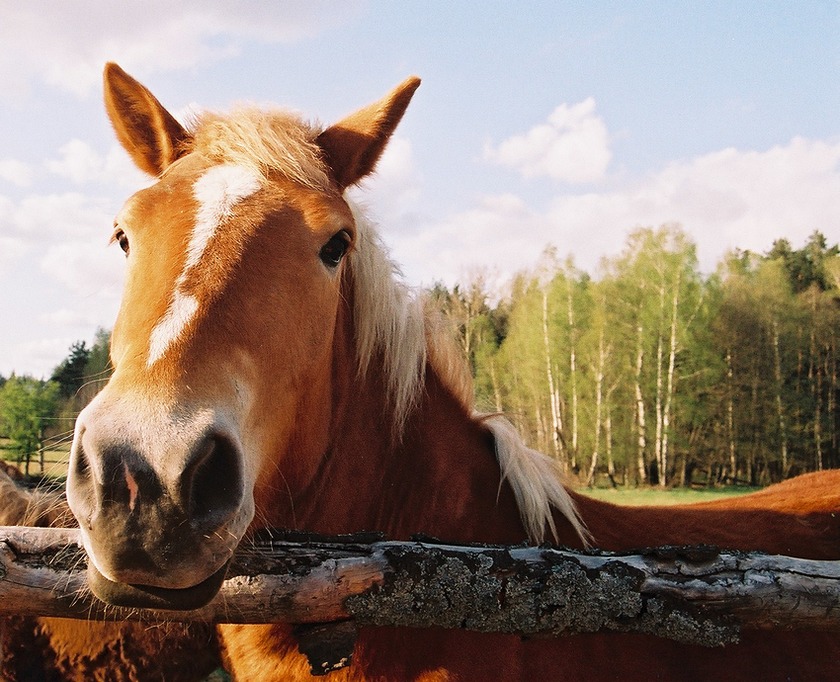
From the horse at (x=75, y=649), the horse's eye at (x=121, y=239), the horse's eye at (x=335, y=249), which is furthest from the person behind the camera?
the horse at (x=75, y=649)

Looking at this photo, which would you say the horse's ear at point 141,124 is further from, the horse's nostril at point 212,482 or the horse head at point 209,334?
the horse's nostril at point 212,482

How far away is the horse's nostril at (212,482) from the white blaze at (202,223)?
33 cm

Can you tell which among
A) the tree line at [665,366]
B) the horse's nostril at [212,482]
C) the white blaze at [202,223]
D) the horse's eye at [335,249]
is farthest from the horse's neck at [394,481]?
the tree line at [665,366]

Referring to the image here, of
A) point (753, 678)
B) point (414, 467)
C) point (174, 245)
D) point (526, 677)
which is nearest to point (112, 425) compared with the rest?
point (174, 245)

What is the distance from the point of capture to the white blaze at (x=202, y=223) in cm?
195

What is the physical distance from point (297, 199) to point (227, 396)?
0.87 meters

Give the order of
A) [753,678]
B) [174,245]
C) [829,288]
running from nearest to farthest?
[174,245], [753,678], [829,288]

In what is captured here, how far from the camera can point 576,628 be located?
2062mm

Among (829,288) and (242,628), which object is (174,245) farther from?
(829,288)

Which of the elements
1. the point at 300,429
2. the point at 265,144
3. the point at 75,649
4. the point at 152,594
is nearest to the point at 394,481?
the point at 300,429

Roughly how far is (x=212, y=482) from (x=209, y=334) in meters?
0.47

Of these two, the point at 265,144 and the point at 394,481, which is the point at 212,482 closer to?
the point at 394,481

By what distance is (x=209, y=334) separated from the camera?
2014 mm

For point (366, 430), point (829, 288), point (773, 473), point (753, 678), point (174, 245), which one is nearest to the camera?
point (174, 245)
